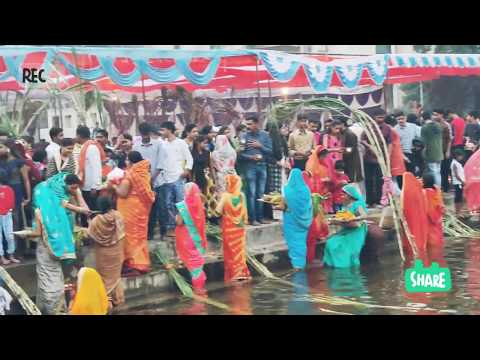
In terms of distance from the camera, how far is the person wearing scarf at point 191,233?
9117 mm

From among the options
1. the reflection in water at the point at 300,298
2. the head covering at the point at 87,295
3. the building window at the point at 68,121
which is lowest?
the reflection in water at the point at 300,298

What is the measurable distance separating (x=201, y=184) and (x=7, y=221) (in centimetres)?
201

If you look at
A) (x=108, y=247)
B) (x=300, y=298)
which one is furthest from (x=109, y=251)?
(x=300, y=298)

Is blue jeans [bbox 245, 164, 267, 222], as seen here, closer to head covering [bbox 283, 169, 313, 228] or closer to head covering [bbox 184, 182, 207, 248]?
head covering [bbox 283, 169, 313, 228]

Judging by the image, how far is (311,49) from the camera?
9523 millimetres

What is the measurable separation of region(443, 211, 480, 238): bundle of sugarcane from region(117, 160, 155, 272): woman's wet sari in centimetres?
297

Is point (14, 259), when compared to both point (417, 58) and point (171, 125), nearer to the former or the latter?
point (171, 125)

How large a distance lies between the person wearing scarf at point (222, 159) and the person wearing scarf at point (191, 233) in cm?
39

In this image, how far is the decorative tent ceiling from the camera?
8.27 metres

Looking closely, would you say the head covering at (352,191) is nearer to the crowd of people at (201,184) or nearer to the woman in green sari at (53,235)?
the crowd of people at (201,184)

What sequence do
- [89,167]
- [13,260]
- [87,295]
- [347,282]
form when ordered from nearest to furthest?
[87,295], [13,260], [89,167], [347,282]

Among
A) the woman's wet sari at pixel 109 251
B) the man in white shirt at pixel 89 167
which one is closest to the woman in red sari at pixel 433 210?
the woman's wet sari at pixel 109 251

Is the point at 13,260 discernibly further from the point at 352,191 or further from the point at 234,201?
the point at 352,191

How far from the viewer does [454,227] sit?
31.8ft
